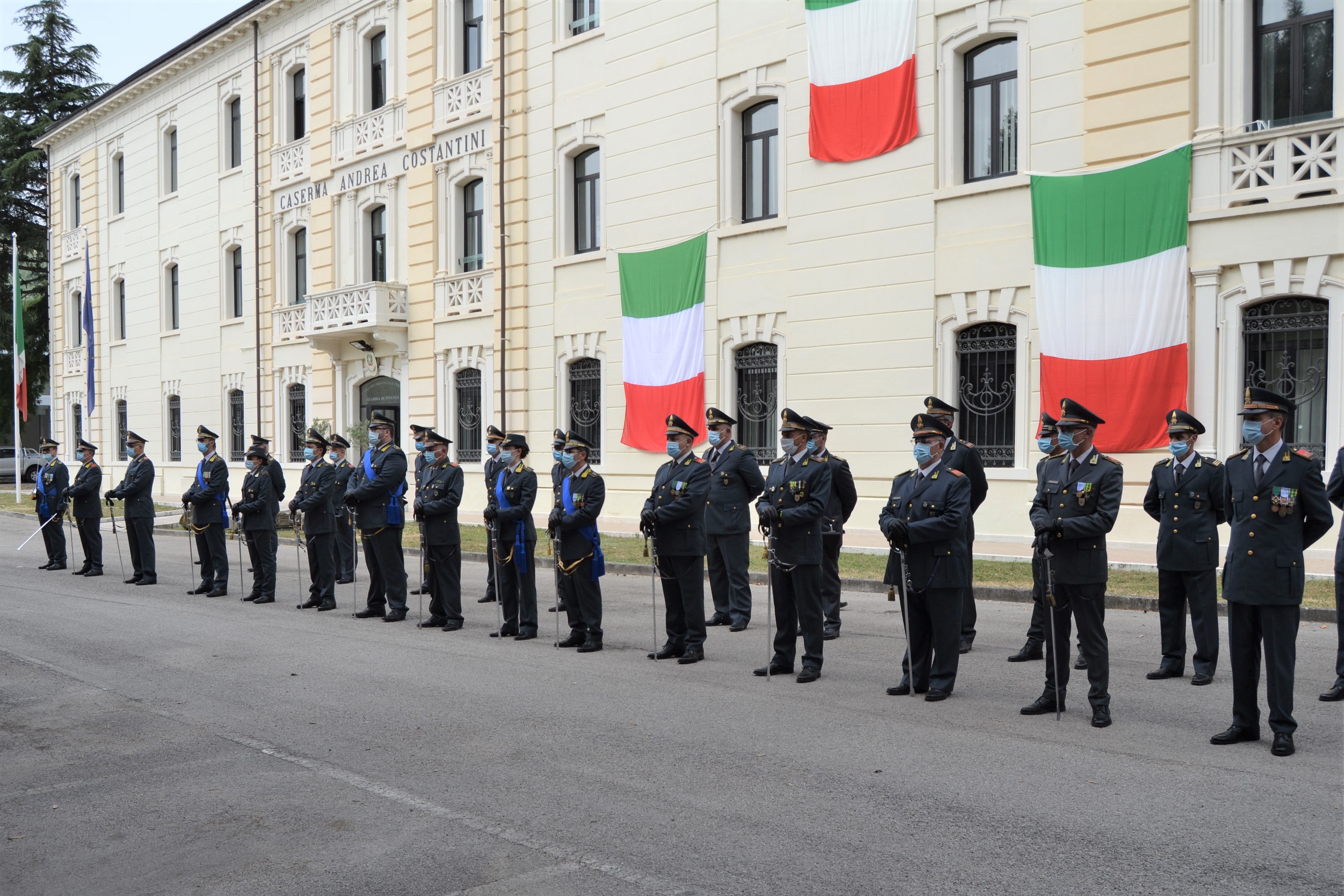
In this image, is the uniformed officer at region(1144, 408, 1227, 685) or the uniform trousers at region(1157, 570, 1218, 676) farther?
the uniformed officer at region(1144, 408, 1227, 685)

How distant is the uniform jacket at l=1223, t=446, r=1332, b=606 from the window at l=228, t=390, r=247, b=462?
31766 mm

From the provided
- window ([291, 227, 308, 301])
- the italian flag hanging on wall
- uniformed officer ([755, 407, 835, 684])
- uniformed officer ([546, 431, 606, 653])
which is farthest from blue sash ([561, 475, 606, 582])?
window ([291, 227, 308, 301])

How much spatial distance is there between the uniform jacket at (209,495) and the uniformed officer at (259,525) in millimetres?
321

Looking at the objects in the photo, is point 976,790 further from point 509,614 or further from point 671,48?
point 671,48

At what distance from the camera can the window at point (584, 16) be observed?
2452 cm

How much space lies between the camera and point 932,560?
27.6ft

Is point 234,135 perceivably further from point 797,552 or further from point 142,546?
point 797,552

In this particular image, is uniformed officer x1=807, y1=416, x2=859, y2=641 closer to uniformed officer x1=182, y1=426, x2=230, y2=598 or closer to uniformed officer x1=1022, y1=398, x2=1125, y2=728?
uniformed officer x1=1022, y1=398, x2=1125, y2=728

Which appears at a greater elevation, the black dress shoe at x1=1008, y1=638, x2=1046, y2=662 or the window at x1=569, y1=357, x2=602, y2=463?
the window at x1=569, y1=357, x2=602, y2=463

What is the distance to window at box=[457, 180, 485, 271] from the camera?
89.9ft

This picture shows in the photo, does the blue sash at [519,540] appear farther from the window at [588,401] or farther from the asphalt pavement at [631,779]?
the window at [588,401]

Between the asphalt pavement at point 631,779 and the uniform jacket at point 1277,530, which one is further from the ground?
the uniform jacket at point 1277,530

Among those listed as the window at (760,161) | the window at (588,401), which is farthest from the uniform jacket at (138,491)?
the window at (760,161)

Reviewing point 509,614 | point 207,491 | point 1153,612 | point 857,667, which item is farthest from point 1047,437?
point 207,491
